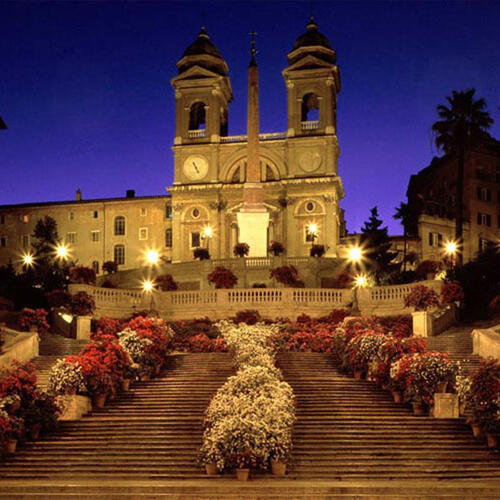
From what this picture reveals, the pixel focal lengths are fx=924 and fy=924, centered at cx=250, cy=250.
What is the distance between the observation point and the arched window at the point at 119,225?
298ft

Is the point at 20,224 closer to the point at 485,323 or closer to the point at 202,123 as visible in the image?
the point at 202,123

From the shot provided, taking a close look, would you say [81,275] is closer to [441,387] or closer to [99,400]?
[99,400]

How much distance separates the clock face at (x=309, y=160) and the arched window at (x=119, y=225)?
18891 millimetres

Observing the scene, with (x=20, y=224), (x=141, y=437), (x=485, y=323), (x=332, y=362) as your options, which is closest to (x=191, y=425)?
(x=141, y=437)

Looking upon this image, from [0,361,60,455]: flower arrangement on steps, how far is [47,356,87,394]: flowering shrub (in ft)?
2.07

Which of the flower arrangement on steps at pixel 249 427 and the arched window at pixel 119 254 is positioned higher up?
the arched window at pixel 119 254

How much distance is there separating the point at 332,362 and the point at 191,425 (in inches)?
359

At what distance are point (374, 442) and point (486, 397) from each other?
9.82 ft

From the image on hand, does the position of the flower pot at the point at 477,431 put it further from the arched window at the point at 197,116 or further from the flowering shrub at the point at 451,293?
the arched window at the point at 197,116

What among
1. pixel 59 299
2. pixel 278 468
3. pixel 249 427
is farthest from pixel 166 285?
pixel 278 468

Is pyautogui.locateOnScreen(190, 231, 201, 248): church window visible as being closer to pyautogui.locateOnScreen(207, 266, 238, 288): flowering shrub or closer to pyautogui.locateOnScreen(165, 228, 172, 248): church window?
pyautogui.locateOnScreen(165, 228, 172, 248): church window

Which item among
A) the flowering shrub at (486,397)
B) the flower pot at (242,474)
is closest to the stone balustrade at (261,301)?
the flowering shrub at (486,397)

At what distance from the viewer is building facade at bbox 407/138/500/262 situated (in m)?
80.1

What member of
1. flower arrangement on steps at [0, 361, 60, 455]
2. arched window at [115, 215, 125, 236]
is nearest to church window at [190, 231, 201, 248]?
arched window at [115, 215, 125, 236]
